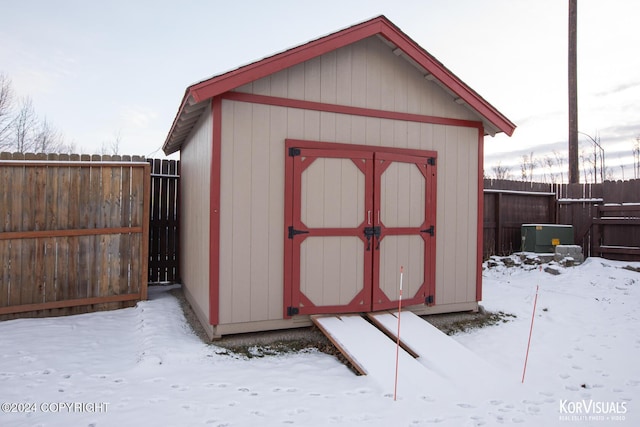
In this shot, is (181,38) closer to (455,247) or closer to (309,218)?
(309,218)

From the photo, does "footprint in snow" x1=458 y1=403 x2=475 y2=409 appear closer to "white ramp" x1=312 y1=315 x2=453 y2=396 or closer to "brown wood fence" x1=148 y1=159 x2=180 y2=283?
"white ramp" x1=312 y1=315 x2=453 y2=396

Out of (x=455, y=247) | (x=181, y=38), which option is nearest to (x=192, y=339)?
(x=455, y=247)

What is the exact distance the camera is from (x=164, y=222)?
784 centimetres

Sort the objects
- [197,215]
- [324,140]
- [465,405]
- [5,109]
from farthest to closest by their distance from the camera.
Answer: [5,109] < [197,215] < [324,140] < [465,405]

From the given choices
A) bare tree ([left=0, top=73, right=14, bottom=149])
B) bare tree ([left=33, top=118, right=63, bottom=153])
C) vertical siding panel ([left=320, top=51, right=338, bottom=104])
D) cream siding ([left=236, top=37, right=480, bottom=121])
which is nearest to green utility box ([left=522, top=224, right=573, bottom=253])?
cream siding ([left=236, top=37, right=480, bottom=121])

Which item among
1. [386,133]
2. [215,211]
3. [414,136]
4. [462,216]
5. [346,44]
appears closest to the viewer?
[215,211]

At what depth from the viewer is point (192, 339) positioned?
4.64 m

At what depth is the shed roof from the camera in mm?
4262

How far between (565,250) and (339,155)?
717cm

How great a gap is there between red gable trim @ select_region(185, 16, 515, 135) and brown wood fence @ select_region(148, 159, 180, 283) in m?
3.92

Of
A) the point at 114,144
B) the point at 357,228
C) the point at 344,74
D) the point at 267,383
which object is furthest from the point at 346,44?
the point at 114,144

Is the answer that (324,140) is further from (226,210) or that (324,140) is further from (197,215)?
(197,215)

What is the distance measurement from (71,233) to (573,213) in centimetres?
1164

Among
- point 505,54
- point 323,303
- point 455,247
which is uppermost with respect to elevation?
point 505,54
